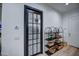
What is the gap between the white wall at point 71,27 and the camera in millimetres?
1624

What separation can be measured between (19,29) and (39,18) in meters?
0.35

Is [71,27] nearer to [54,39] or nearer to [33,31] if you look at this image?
[54,39]

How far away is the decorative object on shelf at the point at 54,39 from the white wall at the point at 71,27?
92mm

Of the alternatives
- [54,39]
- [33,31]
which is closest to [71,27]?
[54,39]

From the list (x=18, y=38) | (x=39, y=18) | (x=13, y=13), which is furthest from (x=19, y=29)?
(x=39, y=18)

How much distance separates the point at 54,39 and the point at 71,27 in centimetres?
32

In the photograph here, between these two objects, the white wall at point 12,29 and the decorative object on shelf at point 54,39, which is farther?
the decorative object on shelf at point 54,39

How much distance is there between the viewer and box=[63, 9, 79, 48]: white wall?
1624 millimetres

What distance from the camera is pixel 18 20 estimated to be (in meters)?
1.56

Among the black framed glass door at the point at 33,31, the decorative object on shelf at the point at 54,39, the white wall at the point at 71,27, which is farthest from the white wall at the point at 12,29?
the white wall at the point at 71,27

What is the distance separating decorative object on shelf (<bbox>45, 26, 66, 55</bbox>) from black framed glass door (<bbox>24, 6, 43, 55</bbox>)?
0.11 metres

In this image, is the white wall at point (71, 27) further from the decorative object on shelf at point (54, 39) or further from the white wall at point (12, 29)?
the white wall at point (12, 29)

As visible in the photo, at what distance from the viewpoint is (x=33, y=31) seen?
1649mm

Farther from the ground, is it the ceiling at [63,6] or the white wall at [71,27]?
the ceiling at [63,6]
